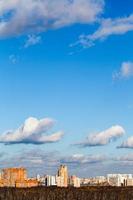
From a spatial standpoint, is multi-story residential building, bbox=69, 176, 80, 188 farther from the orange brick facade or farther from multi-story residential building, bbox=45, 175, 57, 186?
the orange brick facade

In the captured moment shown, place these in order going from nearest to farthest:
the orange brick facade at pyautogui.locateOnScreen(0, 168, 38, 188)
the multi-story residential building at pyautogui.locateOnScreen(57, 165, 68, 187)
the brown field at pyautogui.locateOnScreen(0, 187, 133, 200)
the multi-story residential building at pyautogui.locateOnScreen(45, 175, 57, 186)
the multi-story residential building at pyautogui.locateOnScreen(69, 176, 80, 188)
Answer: the brown field at pyautogui.locateOnScreen(0, 187, 133, 200), the orange brick facade at pyautogui.locateOnScreen(0, 168, 38, 188), the multi-story residential building at pyautogui.locateOnScreen(57, 165, 68, 187), the multi-story residential building at pyautogui.locateOnScreen(45, 175, 57, 186), the multi-story residential building at pyautogui.locateOnScreen(69, 176, 80, 188)

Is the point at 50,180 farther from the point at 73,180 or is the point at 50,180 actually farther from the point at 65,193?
the point at 65,193

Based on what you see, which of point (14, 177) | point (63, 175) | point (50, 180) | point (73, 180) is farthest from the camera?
point (73, 180)

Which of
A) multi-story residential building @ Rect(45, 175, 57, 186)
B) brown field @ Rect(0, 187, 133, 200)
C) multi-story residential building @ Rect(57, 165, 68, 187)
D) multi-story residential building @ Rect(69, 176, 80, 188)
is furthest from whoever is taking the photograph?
multi-story residential building @ Rect(69, 176, 80, 188)

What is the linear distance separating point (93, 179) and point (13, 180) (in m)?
34.5

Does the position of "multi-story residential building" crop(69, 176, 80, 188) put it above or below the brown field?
above

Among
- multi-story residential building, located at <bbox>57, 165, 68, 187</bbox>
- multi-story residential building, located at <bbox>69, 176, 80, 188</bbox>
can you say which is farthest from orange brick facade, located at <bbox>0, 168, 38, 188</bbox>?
multi-story residential building, located at <bbox>69, 176, 80, 188</bbox>

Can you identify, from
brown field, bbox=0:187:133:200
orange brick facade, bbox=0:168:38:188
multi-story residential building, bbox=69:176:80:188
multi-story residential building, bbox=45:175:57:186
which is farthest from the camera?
multi-story residential building, bbox=69:176:80:188

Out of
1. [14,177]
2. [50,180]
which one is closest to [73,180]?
[50,180]

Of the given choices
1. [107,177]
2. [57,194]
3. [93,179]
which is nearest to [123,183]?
[107,177]

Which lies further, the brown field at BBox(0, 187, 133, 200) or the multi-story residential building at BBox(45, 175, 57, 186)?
the multi-story residential building at BBox(45, 175, 57, 186)

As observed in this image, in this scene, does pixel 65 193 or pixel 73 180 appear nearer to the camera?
pixel 65 193

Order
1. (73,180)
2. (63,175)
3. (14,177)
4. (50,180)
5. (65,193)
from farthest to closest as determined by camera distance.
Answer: (73,180) → (50,180) → (63,175) → (14,177) → (65,193)

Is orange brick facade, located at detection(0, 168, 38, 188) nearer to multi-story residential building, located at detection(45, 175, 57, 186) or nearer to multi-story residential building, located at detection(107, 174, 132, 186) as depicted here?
multi-story residential building, located at detection(45, 175, 57, 186)
